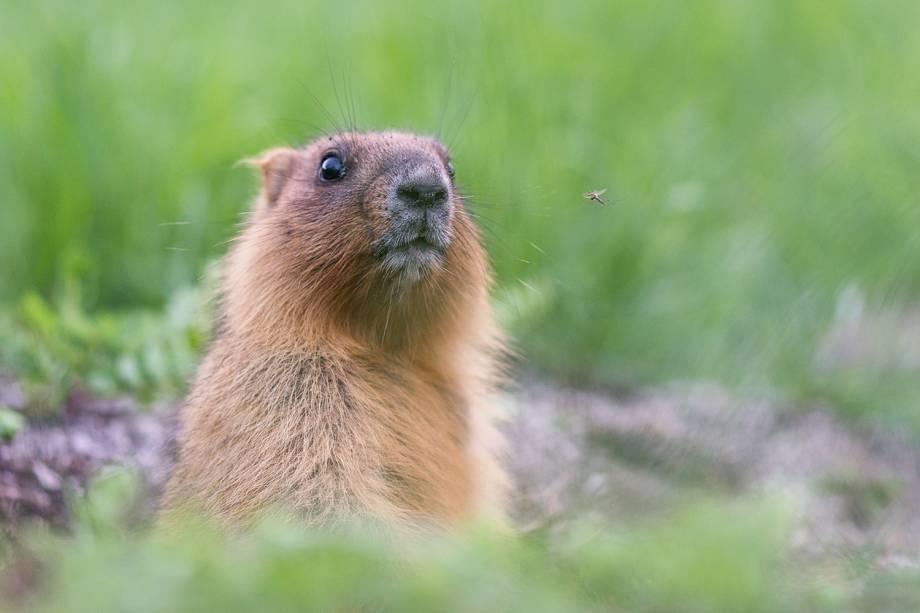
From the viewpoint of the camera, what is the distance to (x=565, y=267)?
7484mm

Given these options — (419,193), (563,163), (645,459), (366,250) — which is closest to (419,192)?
(419,193)

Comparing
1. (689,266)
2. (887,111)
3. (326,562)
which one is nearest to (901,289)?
(689,266)

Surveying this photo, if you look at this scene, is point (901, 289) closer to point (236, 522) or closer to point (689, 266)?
point (689, 266)

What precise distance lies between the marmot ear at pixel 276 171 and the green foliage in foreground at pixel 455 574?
1.78m

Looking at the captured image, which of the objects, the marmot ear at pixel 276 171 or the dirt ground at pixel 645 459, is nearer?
the dirt ground at pixel 645 459

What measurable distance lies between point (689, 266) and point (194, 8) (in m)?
5.33

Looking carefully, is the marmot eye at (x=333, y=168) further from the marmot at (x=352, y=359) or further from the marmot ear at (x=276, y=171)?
the marmot ear at (x=276, y=171)

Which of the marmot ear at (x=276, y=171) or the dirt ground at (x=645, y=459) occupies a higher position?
the marmot ear at (x=276, y=171)

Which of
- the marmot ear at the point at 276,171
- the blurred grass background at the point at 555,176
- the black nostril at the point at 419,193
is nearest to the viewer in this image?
the black nostril at the point at 419,193

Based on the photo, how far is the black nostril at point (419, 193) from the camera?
4418 mm

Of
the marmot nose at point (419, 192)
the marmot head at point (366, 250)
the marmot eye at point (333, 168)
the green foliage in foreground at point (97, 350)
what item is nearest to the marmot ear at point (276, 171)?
the marmot head at point (366, 250)

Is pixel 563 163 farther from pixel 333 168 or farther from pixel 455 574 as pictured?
pixel 455 574

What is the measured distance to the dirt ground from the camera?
514 centimetres

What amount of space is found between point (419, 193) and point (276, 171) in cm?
116
